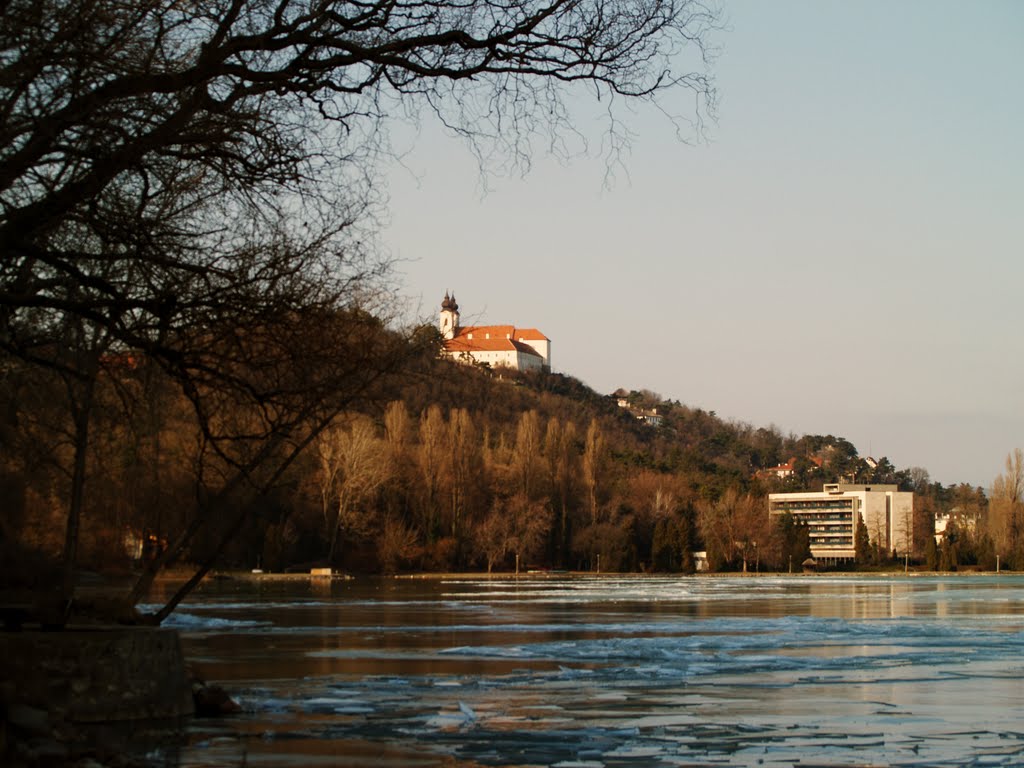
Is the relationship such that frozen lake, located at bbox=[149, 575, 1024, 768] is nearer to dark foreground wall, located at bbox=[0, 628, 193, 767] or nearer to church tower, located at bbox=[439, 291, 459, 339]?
dark foreground wall, located at bbox=[0, 628, 193, 767]

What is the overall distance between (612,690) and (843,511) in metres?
166

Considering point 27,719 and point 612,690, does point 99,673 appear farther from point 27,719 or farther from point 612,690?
point 612,690

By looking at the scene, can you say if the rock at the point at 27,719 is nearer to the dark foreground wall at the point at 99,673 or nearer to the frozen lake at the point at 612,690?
the dark foreground wall at the point at 99,673

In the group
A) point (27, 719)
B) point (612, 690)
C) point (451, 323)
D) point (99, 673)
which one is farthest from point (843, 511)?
point (27, 719)

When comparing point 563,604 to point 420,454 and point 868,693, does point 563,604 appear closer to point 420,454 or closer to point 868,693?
point 868,693

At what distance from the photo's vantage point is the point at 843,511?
574ft

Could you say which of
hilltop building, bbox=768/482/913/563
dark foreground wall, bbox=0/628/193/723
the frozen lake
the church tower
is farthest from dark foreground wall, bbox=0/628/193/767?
hilltop building, bbox=768/482/913/563

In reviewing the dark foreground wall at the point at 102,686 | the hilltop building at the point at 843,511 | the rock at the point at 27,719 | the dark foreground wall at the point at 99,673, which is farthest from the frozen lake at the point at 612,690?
the hilltop building at the point at 843,511

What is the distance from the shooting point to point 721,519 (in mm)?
111562

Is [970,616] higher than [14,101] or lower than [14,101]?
lower

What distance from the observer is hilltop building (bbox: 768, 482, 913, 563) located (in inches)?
6506

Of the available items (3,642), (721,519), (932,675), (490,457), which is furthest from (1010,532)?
(3,642)

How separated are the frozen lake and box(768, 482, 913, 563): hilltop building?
137m

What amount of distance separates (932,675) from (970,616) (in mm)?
17745
